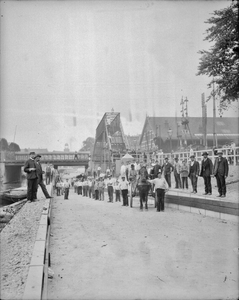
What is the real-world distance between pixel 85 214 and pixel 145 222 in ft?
7.85

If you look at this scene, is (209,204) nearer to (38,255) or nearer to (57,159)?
(38,255)

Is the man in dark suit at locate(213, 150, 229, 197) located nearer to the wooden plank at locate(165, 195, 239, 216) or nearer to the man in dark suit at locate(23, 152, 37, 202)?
the wooden plank at locate(165, 195, 239, 216)

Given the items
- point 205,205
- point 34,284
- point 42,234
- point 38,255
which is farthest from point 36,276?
point 205,205

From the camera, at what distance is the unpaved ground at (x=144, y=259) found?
3.55 meters

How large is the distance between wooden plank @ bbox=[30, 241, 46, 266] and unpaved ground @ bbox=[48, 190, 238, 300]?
0.39 meters

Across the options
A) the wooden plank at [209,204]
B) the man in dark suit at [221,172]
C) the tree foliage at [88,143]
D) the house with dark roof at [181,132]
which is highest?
the house with dark roof at [181,132]

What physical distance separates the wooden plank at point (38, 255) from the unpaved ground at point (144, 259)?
39 centimetres

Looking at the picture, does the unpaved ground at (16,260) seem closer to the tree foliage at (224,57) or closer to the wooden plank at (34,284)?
the wooden plank at (34,284)

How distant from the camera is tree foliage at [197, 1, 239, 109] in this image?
754 centimetres

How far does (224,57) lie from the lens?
8828 mm

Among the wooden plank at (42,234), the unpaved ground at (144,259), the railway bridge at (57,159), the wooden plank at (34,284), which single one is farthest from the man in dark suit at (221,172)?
the railway bridge at (57,159)

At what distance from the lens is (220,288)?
363cm

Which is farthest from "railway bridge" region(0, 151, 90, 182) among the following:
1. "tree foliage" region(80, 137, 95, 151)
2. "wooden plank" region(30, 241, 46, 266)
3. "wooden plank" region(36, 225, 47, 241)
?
"wooden plank" region(30, 241, 46, 266)

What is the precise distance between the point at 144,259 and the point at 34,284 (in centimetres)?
226
